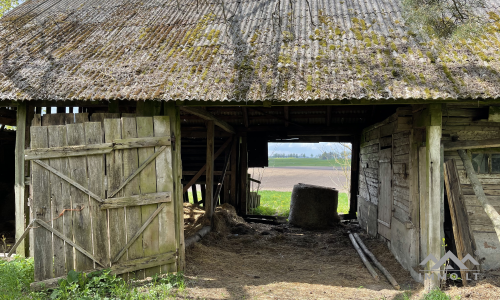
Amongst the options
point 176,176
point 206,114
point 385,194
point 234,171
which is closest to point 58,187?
point 176,176

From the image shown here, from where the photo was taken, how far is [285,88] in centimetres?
519

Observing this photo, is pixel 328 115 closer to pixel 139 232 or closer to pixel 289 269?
pixel 289 269

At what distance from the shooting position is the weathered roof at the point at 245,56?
5.14 m

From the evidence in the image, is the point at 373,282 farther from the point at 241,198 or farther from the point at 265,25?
the point at 241,198

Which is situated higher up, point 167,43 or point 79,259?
point 167,43

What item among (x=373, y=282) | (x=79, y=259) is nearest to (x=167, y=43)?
(x=79, y=259)

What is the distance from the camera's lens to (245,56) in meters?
6.09

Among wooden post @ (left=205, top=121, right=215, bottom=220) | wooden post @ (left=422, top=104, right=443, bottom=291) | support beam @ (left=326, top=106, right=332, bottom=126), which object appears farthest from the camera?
support beam @ (left=326, top=106, right=332, bottom=126)

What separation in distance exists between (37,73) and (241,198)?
690cm

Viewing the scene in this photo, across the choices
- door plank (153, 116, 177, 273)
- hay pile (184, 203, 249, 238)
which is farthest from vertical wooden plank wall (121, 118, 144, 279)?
hay pile (184, 203, 249, 238)

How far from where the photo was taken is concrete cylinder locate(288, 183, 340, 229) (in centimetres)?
997

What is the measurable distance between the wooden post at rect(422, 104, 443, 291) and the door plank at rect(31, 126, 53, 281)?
5.35 meters

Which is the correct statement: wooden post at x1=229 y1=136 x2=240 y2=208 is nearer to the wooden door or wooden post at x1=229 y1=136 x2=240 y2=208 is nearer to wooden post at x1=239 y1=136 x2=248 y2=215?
wooden post at x1=239 y1=136 x2=248 y2=215

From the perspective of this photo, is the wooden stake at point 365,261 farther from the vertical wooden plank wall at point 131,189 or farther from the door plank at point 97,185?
the door plank at point 97,185
